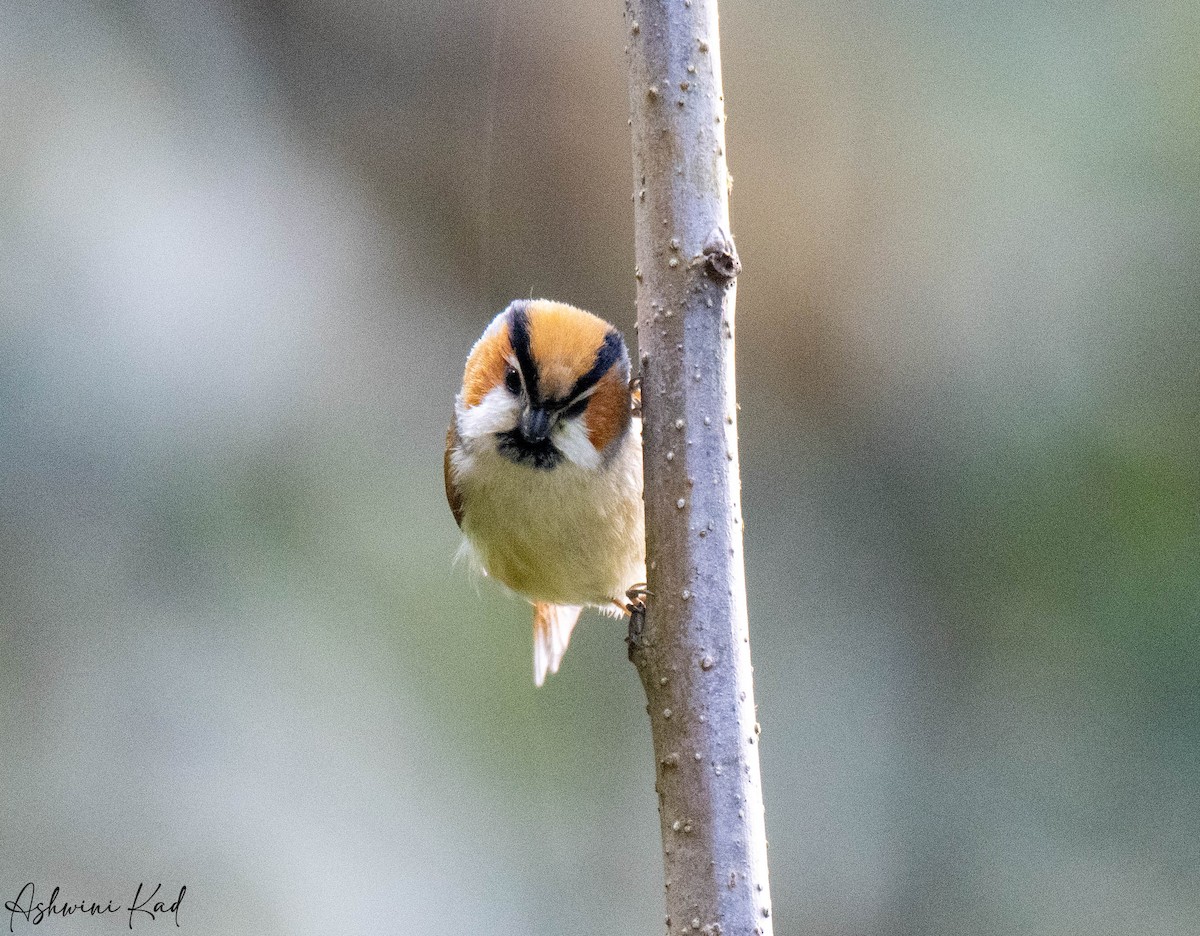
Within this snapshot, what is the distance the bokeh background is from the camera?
360 centimetres

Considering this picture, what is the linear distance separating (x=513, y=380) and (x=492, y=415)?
0.11 metres

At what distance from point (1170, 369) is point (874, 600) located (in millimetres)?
1376

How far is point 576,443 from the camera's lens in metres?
2.33

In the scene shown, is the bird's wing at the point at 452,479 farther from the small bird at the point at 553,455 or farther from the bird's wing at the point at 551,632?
the bird's wing at the point at 551,632

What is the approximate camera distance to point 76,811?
→ 11.3 ft

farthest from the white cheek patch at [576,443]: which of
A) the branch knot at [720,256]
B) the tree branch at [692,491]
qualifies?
the branch knot at [720,256]

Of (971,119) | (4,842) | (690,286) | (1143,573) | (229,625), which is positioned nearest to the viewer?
(690,286)

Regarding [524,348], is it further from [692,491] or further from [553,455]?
[692,491]

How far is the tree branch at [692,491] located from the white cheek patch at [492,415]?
615 mm

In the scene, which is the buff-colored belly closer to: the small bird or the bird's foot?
the small bird

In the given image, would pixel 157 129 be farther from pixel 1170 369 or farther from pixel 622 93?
pixel 1170 369

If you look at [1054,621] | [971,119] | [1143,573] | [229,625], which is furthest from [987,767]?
[229,625]

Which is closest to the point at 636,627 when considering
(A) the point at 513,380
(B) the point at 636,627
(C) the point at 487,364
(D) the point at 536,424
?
(B) the point at 636,627
